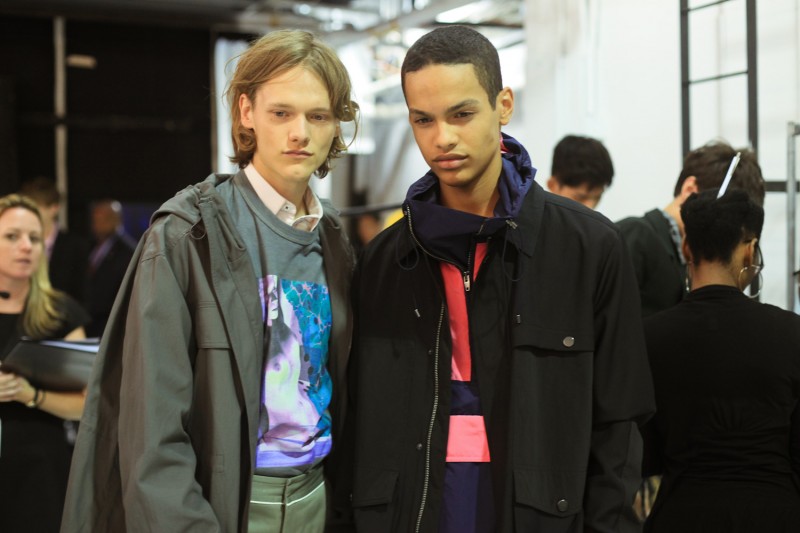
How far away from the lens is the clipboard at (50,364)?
2.97 metres

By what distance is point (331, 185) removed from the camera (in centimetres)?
1048

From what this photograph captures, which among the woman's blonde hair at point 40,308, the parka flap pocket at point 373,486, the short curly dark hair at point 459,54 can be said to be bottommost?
the parka flap pocket at point 373,486

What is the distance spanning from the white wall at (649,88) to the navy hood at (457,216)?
1.84 meters

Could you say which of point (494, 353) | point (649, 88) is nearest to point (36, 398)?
point (494, 353)

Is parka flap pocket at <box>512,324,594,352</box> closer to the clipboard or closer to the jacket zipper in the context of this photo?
the jacket zipper

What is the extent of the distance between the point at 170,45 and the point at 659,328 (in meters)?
8.22

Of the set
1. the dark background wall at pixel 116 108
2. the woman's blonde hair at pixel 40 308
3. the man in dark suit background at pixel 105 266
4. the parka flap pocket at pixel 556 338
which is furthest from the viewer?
the dark background wall at pixel 116 108

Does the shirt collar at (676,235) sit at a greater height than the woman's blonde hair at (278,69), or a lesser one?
lesser

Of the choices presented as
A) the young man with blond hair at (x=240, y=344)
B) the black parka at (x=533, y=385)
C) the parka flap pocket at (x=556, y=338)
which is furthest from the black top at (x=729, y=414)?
the young man with blond hair at (x=240, y=344)

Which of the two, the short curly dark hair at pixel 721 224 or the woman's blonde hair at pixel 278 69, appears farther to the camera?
the short curly dark hair at pixel 721 224

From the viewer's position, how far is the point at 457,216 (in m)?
1.87

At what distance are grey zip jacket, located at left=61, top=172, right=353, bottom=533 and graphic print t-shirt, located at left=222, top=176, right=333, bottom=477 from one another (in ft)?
0.17

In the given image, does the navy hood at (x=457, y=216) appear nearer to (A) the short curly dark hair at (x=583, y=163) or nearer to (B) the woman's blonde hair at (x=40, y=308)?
(A) the short curly dark hair at (x=583, y=163)

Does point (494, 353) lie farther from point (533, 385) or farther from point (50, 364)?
point (50, 364)
